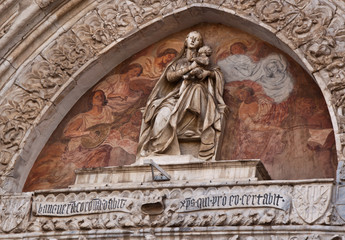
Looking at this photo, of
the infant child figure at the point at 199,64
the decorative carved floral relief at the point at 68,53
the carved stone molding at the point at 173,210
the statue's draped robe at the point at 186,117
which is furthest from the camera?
the decorative carved floral relief at the point at 68,53

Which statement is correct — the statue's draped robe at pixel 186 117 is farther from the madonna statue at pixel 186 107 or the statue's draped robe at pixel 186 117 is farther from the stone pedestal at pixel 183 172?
the stone pedestal at pixel 183 172

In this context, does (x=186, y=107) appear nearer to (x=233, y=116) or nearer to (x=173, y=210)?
(x=233, y=116)

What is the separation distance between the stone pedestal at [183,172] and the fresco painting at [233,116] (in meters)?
0.51

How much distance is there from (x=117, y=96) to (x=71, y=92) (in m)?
0.57

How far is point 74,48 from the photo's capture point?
10930 mm

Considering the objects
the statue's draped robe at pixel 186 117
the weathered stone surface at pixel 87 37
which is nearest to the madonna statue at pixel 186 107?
the statue's draped robe at pixel 186 117

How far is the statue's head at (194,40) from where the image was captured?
34.8 feet

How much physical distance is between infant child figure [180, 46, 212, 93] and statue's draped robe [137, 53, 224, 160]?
5cm

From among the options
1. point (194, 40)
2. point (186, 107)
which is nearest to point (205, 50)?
point (194, 40)

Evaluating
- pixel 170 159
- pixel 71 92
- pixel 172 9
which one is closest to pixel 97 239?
pixel 170 159

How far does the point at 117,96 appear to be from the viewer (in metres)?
11.0

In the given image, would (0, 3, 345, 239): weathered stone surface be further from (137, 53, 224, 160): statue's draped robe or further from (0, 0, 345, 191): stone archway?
(137, 53, 224, 160): statue's draped robe

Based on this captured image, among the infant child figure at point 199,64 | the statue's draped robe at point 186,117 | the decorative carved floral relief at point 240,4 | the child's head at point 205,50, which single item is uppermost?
the decorative carved floral relief at point 240,4

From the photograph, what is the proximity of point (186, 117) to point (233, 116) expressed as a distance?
572mm
